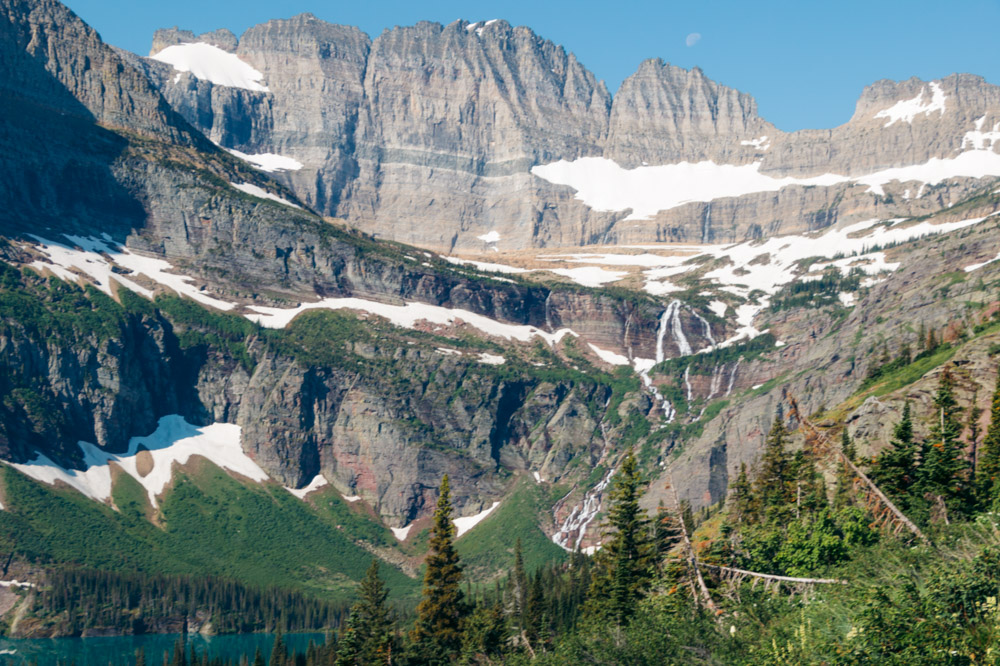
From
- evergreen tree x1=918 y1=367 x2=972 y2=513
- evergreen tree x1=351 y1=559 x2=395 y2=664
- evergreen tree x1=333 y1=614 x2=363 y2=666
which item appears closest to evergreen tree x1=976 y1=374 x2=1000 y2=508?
evergreen tree x1=918 y1=367 x2=972 y2=513

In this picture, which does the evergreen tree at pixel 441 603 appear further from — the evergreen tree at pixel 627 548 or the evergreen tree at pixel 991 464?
the evergreen tree at pixel 991 464

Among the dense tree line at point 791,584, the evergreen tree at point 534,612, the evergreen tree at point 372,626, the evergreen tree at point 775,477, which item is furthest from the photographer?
the evergreen tree at point 534,612

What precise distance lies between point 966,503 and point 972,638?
32.2 m

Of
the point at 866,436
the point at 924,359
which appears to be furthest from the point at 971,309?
the point at 866,436

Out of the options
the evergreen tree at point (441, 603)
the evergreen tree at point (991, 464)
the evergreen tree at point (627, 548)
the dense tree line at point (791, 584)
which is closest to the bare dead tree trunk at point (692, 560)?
the dense tree line at point (791, 584)

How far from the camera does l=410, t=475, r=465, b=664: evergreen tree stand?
293ft

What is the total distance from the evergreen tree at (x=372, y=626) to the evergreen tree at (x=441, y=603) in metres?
2.96

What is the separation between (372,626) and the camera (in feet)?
333

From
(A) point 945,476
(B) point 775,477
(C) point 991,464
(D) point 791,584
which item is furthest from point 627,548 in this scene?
(D) point 791,584

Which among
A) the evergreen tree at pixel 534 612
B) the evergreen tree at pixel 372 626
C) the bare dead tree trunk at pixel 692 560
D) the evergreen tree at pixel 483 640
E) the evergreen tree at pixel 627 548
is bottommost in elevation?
the evergreen tree at pixel 534 612

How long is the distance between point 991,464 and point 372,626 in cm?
5884

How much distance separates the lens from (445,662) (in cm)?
8656

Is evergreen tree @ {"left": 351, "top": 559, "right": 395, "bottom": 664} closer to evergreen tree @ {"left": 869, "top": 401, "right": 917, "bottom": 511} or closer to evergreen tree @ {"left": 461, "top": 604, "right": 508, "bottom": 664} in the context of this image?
evergreen tree @ {"left": 461, "top": 604, "right": 508, "bottom": 664}

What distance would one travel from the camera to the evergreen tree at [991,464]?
193ft
